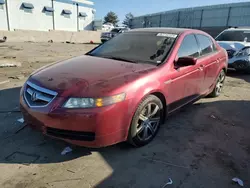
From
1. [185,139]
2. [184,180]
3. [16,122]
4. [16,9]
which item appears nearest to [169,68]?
[185,139]

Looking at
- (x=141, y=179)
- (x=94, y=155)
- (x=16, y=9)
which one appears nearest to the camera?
(x=141, y=179)

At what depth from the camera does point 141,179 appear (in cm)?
252

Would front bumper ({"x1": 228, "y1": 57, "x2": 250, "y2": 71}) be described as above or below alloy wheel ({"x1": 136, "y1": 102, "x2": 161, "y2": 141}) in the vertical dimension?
above

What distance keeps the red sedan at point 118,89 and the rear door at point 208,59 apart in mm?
109

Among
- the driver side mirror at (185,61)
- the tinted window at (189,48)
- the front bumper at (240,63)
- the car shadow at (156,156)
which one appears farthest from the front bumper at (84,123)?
the front bumper at (240,63)

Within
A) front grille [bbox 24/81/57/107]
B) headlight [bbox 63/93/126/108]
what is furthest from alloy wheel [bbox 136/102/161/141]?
front grille [bbox 24/81/57/107]

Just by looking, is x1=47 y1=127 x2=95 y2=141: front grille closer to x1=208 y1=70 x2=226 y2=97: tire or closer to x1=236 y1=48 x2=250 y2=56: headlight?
x1=208 y1=70 x2=226 y2=97: tire

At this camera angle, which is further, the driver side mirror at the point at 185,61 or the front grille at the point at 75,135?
the driver side mirror at the point at 185,61

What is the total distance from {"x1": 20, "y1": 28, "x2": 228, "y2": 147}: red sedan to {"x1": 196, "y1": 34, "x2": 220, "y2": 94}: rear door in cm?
11

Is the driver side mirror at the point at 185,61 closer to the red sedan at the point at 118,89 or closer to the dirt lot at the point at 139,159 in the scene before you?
the red sedan at the point at 118,89

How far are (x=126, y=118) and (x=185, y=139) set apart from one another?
1.27 meters

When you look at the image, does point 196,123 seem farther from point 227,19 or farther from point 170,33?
point 227,19

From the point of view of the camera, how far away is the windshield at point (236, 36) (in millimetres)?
9117

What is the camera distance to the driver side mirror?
11.1ft
